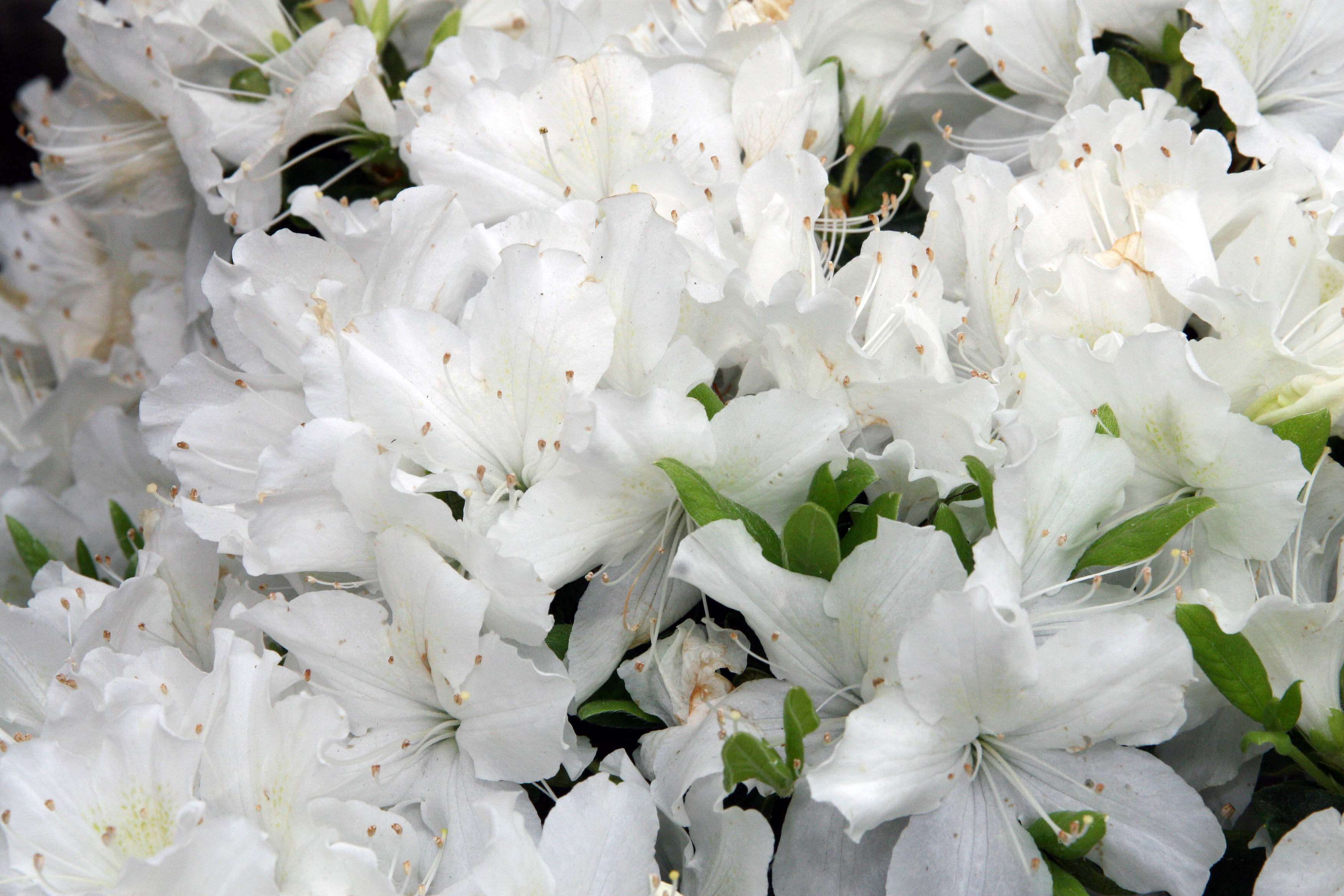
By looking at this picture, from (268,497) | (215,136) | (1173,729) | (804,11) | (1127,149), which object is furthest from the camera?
(215,136)

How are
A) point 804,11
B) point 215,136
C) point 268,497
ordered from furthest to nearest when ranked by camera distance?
point 215,136 → point 804,11 → point 268,497

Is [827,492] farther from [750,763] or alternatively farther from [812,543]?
[750,763]

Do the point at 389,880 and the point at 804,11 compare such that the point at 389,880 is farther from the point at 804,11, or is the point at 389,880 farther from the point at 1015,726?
the point at 804,11

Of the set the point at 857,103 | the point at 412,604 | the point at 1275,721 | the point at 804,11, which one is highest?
the point at 804,11

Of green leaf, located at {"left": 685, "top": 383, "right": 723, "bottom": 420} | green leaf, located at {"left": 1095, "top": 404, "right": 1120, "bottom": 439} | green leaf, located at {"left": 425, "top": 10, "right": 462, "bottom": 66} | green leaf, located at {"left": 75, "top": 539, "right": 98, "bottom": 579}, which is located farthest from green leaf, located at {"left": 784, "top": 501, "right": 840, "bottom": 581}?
green leaf, located at {"left": 75, "top": 539, "right": 98, "bottom": 579}

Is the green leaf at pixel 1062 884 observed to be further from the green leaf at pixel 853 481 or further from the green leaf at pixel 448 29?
the green leaf at pixel 448 29

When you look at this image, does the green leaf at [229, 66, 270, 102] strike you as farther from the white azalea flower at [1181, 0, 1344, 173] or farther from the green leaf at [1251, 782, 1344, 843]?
the green leaf at [1251, 782, 1344, 843]

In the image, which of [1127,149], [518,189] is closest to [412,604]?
[518,189]

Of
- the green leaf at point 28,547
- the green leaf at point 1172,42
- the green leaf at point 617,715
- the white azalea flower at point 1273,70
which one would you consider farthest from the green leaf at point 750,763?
the green leaf at point 28,547

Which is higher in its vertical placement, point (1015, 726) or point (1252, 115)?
point (1252, 115)
